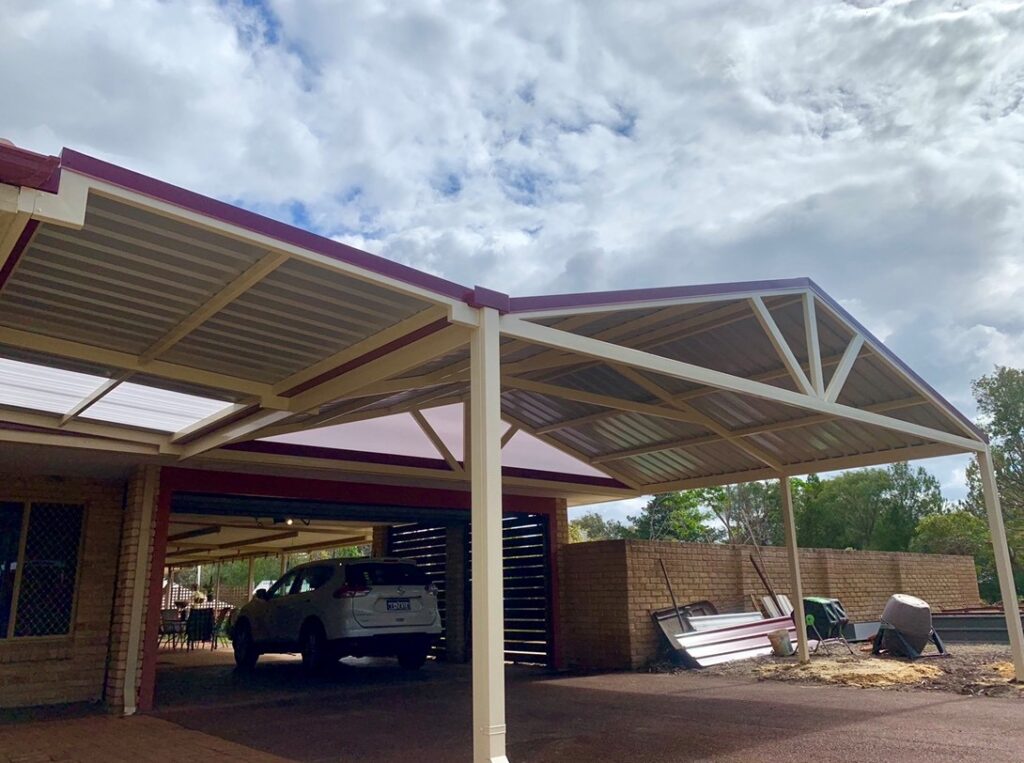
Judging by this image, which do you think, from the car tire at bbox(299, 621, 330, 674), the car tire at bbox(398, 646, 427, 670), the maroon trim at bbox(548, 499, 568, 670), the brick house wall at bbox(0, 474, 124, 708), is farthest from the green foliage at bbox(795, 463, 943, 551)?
the brick house wall at bbox(0, 474, 124, 708)

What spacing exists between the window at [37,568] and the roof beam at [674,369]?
697cm

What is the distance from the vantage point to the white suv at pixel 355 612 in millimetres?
10773

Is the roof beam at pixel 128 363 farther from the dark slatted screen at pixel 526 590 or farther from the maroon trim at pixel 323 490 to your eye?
the dark slatted screen at pixel 526 590

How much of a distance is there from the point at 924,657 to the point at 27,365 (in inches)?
455

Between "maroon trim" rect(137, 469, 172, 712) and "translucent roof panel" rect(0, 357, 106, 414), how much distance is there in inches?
82.5

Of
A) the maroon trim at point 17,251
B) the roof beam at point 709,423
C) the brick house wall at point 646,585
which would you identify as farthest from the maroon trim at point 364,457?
the maroon trim at point 17,251

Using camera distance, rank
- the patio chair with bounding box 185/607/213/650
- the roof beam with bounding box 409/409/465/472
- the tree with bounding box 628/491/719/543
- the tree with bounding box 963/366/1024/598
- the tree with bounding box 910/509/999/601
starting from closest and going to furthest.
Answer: the roof beam with bounding box 409/409/465/472 < the patio chair with bounding box 185/607/213/650 < the tree with bounding box 910/509/999/601 < the tree with bounding box 963/366/1024/598 < the tree with bounding box 628/491/719/543

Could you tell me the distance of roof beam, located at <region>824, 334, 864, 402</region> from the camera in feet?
24.8

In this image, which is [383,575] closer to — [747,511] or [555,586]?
[555,586]

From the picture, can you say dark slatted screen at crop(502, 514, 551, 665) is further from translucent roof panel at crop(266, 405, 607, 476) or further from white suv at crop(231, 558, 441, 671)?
white suv at crop(231, 558, 441, 671)

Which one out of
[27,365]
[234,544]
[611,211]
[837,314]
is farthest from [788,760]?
[234,544]

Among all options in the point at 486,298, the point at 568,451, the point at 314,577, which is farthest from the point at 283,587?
the point at 486,298

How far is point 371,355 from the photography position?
6152 mm

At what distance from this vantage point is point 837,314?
8086 millimetres
